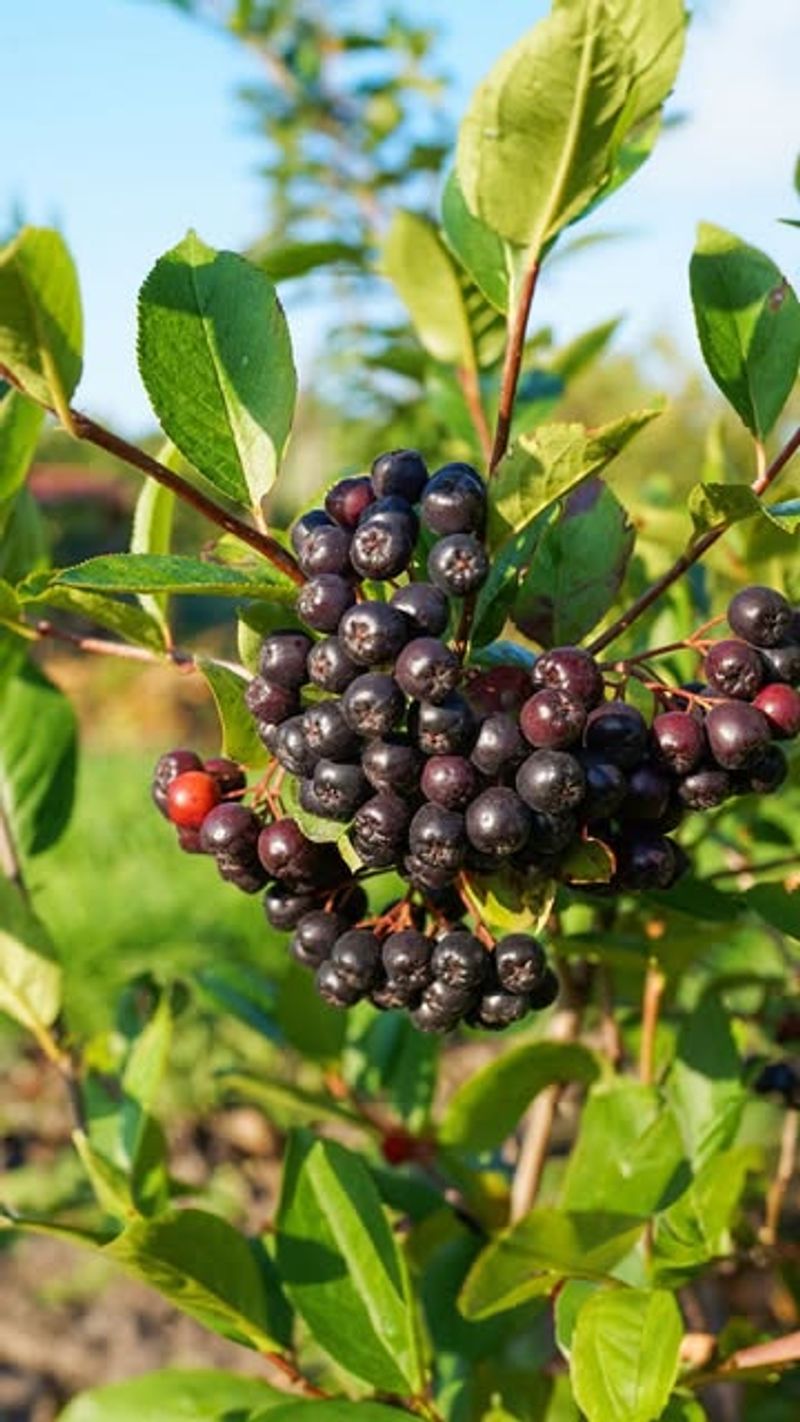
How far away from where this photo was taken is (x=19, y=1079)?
5.17m

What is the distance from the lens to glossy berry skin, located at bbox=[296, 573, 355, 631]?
785 millimetres

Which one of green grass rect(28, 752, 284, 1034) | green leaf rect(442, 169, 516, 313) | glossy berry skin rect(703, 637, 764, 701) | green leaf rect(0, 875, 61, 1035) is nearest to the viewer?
glossy berry skin rect(703, 637, 764, 701)

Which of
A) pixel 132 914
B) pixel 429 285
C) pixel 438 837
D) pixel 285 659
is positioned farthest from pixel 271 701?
pixel 132 914

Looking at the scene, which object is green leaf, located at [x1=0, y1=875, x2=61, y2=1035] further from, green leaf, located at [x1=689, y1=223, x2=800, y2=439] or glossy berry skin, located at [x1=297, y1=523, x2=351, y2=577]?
green leaf, located at [x1=689, y1=223, x2=800, y2=439]

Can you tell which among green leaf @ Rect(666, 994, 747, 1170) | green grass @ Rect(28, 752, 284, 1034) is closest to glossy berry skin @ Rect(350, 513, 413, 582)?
green leaf @ Rect(666, 994, 747, 1170)

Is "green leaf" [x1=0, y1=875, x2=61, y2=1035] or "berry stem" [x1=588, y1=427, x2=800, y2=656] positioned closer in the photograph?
"berry stem" [x1=588, y1=427, x2=800, y2=656]

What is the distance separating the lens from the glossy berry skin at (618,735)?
2.67 feet

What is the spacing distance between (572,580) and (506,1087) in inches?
21.1

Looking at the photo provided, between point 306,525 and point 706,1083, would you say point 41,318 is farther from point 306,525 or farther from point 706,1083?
point 706,1083

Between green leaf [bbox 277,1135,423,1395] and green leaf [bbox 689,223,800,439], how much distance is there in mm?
671

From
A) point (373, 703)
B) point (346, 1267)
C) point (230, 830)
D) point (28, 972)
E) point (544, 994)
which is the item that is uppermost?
point (373, 703)

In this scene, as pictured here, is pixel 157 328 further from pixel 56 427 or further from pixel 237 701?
pixel 237 701

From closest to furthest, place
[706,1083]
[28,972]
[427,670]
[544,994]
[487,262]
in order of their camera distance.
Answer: [427,670]
[544,994]
[487,262]
[706,1083]
[28,972]

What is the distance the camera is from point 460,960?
88cm
